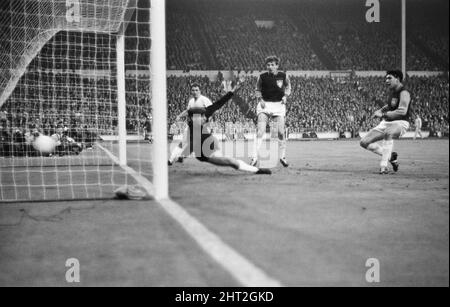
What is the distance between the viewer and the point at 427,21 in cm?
4175

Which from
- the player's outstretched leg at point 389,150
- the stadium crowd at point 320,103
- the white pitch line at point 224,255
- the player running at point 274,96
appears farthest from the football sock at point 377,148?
the stadium crowd at point 320,103

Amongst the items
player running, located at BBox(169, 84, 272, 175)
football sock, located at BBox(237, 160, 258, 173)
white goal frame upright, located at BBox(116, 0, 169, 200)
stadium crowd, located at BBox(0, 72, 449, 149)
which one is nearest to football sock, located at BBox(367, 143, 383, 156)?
player running, located at BBox(169, 84, 272, 175)

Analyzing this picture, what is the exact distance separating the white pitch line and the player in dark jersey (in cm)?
501

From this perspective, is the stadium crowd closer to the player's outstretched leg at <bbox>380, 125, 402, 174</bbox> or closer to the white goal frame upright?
the player's outstretched leg at <bbox>380, 125, 402, 174</bbox>

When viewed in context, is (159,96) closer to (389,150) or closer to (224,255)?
(224,255)

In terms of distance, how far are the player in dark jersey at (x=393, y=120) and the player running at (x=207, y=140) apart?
2.15m

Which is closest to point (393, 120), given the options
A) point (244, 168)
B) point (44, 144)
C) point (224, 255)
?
point (244, 168)

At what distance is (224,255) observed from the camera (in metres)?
2.89

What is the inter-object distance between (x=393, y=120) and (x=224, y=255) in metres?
6.53

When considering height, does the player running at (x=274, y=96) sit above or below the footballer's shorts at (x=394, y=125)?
above

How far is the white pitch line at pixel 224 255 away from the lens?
2438 mm

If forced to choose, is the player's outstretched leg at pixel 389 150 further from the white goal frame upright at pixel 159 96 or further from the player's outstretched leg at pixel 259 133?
the white goal frame upright at pixel 159 96

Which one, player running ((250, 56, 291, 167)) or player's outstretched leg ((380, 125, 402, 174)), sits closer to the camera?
player's outstretched leg ((380, 125, 402, 174))

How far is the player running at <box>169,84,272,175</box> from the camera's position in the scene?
738cm
